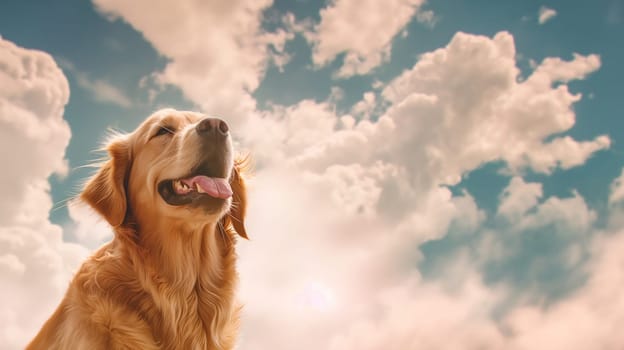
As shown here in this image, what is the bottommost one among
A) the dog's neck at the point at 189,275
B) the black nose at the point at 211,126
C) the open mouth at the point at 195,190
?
the dog's neck at the point at 189,275

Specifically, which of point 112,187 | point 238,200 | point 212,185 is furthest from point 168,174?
point 238,200

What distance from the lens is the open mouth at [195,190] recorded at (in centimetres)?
532

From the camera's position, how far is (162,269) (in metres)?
5.54

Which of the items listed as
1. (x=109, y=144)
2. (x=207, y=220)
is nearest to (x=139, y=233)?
(x=207, y=220)

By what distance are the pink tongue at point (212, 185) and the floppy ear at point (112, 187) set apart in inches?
33.0

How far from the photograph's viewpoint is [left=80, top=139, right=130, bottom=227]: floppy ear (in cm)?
564

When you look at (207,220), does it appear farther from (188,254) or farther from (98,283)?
(98,283)

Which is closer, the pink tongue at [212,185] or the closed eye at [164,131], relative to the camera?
the pink tongue at [212,185]

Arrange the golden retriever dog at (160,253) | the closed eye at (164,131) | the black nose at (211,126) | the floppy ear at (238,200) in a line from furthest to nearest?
the floppy ear at (238,200), the closed eye at (164,131), the black nose at (211,126), the golden retriever dog at (160,253)

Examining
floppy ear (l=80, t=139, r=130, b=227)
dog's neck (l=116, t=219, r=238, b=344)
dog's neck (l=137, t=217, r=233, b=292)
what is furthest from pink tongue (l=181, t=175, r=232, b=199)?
floppy ear (l=80, t=139, r=130, b=227)

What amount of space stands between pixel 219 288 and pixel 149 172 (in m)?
1.46

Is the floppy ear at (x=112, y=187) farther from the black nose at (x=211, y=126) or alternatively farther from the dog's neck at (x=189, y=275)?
the black nose at (x=211, y=126)

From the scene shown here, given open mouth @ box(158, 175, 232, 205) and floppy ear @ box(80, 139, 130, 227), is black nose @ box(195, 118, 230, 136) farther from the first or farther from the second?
floppy ear @ box(80, 139, 130, 227)

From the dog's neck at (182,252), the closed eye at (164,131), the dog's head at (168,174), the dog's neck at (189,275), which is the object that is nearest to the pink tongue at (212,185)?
the dog's head at (168,174)
